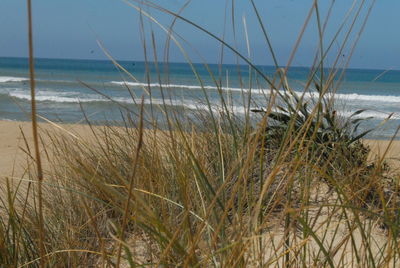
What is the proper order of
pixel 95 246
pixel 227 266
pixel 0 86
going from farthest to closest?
pixel 0 86 < pixel 95 246 < pixel 227 266

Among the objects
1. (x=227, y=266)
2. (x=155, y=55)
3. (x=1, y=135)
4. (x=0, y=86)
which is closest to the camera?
(x=227, y=266)

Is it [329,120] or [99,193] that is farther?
[329,120]

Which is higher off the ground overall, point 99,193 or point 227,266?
point 227,266

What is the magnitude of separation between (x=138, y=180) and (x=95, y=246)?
0.99 ft

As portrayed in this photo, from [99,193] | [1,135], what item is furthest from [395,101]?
[99,193]

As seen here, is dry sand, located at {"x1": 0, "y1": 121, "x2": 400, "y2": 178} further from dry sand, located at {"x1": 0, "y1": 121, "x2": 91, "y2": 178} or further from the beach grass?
the beach grass

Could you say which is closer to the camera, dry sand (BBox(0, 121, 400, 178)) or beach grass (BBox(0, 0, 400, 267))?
beach grass (BBox(0, 0, 400, 267))

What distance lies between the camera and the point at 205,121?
12.0 ft

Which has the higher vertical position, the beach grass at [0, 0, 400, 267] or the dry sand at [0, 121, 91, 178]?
the beach grass at [0, 0, 400, 267]

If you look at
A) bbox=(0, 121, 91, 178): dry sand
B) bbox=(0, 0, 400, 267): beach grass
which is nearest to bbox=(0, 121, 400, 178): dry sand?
bbox=(0, 121, 91, 178): dry sand

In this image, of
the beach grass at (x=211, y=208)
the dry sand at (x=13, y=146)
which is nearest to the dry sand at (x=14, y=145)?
the dry sand at (x=13, y=146)

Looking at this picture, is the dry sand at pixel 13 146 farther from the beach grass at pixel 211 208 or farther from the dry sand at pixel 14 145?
the beach grass at pixel 211 208

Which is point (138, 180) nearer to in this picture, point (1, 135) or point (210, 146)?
point (210, 146)

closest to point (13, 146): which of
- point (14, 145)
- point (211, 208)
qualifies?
point (14, 145)
